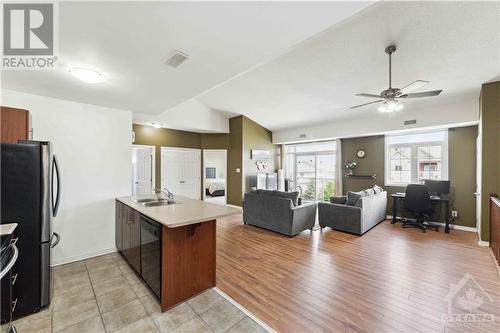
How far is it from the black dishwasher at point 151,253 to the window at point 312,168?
20.3 ft

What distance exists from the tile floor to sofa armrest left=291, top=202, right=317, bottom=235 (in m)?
2.18

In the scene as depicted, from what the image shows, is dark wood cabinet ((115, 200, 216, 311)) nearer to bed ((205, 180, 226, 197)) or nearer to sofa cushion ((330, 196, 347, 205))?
sofa cushion ((330, 196, 347, 205))

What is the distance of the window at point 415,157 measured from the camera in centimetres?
509

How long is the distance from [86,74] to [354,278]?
3870 mm

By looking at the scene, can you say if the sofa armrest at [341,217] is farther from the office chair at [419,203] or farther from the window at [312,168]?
the window at [312,168]

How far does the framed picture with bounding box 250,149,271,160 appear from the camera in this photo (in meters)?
7.01

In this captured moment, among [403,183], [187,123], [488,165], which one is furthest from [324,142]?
[187,123]

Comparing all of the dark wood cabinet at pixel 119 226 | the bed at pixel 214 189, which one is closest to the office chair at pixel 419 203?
the bed at pixel 214 189

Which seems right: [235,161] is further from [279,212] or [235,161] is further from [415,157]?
[415,157]

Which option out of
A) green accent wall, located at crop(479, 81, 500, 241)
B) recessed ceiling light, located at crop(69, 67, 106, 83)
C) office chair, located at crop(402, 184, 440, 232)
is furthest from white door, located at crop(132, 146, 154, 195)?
green accent wall, located at crop(479, 81, 500, 241)

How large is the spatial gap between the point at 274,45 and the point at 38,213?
2.67 metres

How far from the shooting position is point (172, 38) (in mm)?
1646

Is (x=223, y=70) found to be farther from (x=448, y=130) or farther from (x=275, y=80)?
(x=448, y=130)

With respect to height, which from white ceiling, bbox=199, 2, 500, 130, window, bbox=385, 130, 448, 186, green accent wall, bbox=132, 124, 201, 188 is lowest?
window, bbox=385, 130, 448, 186
